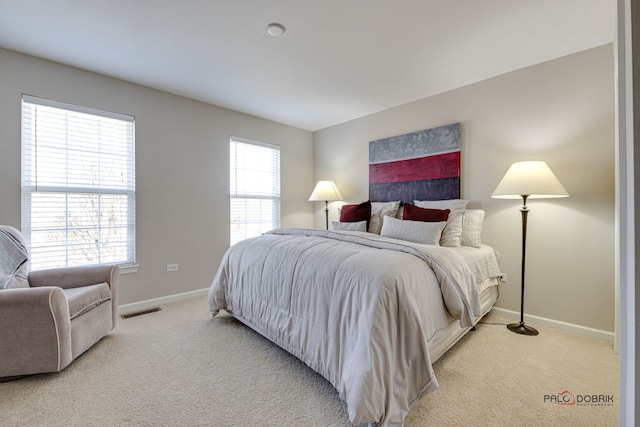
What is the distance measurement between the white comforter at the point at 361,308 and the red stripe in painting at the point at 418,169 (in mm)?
1476

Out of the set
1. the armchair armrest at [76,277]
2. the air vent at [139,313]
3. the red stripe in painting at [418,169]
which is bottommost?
the air vent at [139,313]

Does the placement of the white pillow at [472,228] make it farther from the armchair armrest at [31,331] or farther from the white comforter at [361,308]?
the armchair armrest at [31,331]

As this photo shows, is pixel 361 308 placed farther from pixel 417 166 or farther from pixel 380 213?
pixel 417 166

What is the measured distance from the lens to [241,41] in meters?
2.28

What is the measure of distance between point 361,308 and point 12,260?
2.57m

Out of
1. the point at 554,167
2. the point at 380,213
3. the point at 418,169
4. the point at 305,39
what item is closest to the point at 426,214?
the point at 380,213

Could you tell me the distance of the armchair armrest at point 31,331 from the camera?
1693 millimetres

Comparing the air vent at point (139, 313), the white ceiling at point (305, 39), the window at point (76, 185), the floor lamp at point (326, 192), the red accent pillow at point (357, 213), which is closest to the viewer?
the white ceiling at point (305, 39)

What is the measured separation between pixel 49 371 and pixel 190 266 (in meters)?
1.76

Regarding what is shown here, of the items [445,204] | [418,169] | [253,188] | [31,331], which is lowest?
[31,331]

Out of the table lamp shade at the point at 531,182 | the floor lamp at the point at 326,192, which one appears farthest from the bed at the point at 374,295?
the floor lamp at the point at 326,192

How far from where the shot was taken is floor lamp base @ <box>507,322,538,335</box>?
244 centimetres

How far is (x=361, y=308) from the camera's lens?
1.44 m

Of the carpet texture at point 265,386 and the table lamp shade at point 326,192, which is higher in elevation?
the table lamp shade at point 326,192
